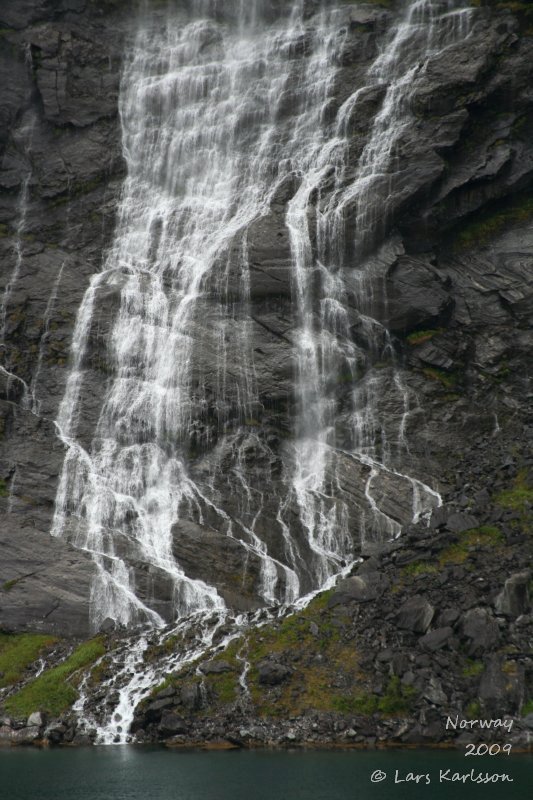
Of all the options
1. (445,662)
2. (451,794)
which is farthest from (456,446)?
(451,794)

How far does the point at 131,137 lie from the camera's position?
198ft

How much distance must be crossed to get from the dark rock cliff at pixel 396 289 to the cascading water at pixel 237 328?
799 millimetres

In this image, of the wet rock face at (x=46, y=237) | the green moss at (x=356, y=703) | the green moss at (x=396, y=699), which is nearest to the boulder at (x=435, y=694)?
the green moss at (x=396, y=699)

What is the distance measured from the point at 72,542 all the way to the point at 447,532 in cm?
1757

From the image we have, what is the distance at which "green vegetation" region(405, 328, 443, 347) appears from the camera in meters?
48.6

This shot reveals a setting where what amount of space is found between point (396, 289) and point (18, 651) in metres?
27.4

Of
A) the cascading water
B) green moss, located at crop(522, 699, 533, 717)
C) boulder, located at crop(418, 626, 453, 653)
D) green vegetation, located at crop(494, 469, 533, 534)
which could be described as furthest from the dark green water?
green vegetation, located at crop(494, 469, 533, 534)

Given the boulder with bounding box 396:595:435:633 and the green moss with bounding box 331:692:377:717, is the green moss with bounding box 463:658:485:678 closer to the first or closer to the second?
the boulder with bounding box 396:595:435:633

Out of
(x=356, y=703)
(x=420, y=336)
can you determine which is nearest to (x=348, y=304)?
(x=420, y=336)

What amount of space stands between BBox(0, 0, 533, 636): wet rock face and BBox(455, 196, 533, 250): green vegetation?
84 mm

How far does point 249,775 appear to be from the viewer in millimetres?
26359

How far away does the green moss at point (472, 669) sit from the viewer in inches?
1205

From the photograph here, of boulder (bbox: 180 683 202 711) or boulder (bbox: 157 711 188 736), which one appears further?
boulder (bbox: 180 683 202 711)
